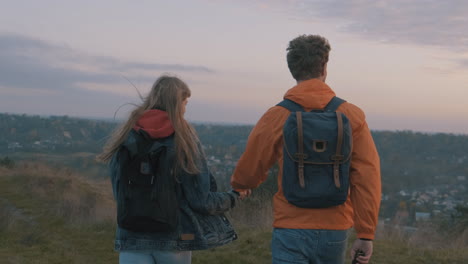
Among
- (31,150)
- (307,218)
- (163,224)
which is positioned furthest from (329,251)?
(31,150)

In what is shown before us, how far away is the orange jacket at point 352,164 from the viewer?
8.66 ft

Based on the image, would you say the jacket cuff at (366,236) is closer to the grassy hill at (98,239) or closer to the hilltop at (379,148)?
the grassy hill at (98,239)

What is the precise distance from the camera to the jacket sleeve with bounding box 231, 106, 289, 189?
274cm

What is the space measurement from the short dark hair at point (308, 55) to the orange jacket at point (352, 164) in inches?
3.0

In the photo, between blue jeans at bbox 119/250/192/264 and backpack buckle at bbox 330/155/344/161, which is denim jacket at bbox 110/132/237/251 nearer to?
blue jeans at bbox 119/250/192/264

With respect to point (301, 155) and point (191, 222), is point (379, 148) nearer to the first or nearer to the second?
point (191, 222)

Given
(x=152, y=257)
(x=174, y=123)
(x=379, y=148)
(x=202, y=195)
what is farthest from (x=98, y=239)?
(x=379, y=148)

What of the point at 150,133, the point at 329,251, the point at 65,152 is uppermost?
the point at 150,133

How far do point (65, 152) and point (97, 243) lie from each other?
114 feet

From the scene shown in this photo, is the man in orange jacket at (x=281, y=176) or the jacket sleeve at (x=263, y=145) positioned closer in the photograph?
the man in orange jacket at (x=281, y=176)

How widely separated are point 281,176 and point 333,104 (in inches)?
19.2

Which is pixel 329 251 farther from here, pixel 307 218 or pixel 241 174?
pixel 241 174

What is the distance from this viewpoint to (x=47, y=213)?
1017cm

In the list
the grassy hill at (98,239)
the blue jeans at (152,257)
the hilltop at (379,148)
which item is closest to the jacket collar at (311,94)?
the blue jeans at (152,257)
